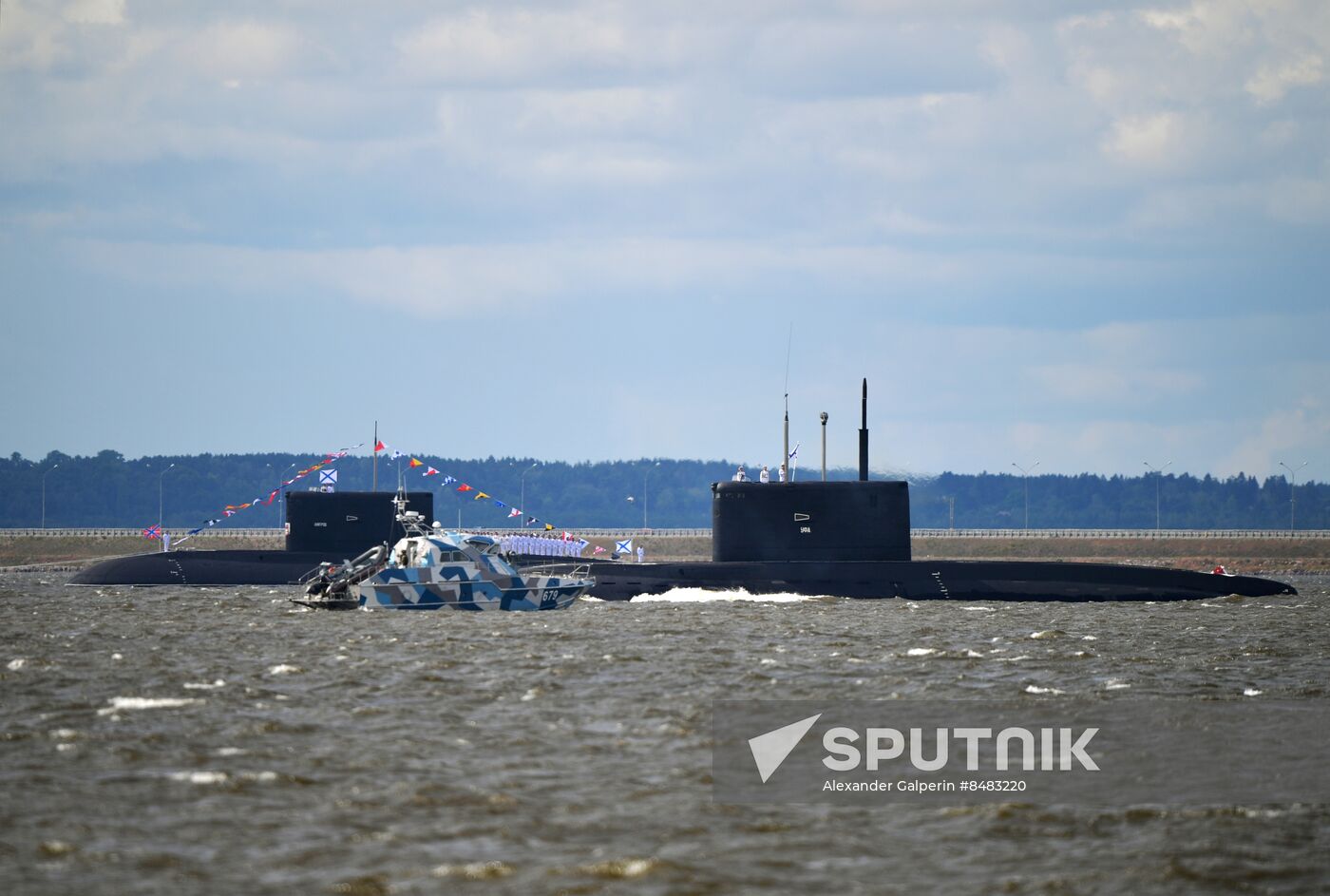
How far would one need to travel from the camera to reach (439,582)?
4366 centimetres

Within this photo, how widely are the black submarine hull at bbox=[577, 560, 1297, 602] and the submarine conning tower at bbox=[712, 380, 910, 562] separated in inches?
17.6

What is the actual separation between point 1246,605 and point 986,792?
36581mm

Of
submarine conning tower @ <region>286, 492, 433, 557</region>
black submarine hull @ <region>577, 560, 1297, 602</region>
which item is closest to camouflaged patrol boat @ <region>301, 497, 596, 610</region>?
black submarine hull @ <region>577, 560, 1297, 602</region>

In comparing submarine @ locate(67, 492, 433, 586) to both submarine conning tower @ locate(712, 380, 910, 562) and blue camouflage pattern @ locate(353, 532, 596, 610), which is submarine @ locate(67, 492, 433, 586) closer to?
blue camouflage pattern @ locate(353, 532, 596, 610)

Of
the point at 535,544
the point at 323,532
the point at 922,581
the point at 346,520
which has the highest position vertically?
the point at 346,520

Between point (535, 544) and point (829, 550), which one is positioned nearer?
point (829, 550)

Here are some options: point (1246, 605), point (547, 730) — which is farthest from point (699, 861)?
point (1246, 605)

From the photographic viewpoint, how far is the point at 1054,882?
13.4 m

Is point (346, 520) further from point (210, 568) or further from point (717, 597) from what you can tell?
point (717, 597)

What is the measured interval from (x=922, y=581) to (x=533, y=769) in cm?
3146

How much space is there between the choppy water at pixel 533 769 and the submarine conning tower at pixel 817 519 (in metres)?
10.2

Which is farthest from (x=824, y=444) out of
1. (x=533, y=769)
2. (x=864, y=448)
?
(x=533, y=769)

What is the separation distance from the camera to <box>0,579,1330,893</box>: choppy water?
1376cm

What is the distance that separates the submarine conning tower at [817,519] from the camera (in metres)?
47.1
